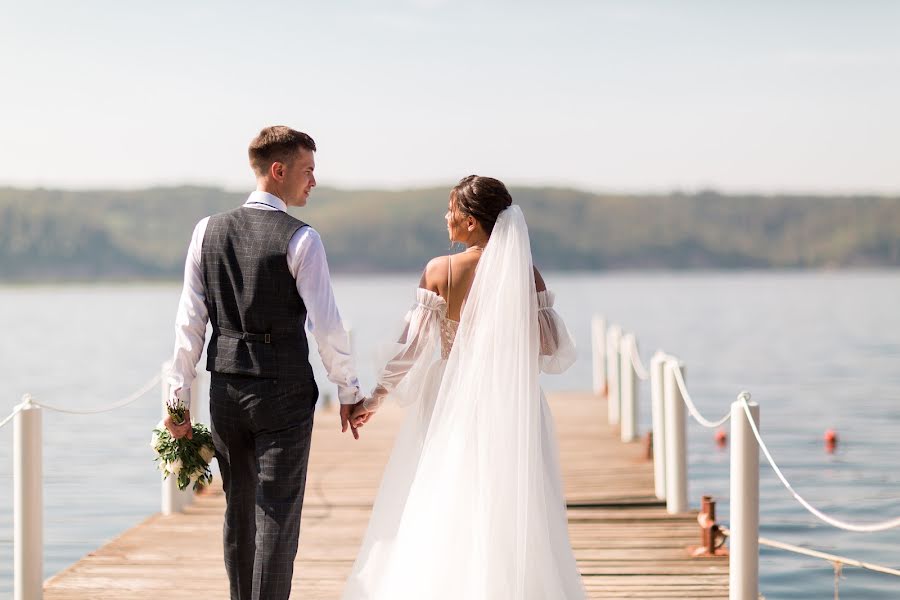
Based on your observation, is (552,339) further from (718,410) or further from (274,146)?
(718,410)

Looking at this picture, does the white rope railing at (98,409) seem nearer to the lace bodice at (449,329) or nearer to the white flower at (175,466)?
the white flower at (175,466)

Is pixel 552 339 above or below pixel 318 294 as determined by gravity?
below

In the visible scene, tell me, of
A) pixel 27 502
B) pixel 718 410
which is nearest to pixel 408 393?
pixel 27 502

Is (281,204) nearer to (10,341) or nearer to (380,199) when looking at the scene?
(10,341)

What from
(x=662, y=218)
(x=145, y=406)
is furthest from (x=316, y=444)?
(x=662, y=218)

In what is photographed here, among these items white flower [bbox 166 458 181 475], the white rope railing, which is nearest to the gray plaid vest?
white flower [bbox 166 458 181 475]

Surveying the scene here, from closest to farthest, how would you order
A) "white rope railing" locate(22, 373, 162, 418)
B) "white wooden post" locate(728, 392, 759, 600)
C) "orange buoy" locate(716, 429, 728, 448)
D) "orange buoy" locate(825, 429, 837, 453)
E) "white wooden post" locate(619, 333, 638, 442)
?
1. "white wooden post" locate(728, 392, 759, 600)
2. "white rope railing" locate(22, 373, 162, 418)
3. "white wooden post" locate(619, 333, 638, 442)
4. "orange buoy" locate(825, 429, 837, 453)
5. "orange buoy" locate(716, 429, 728, 448)

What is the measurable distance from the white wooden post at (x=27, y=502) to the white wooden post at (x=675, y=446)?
12.5ft

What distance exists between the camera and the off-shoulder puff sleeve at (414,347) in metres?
4.61

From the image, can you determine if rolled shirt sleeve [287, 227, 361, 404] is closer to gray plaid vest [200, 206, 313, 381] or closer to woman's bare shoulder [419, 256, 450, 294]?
gray plaid vest [200, 206, 313, 381]

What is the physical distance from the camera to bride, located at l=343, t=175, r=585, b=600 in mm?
4395

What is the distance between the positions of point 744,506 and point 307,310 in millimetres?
2289

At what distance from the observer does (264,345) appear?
4.14 metres

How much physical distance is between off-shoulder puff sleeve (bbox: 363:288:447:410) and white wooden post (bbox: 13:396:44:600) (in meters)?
1.84
